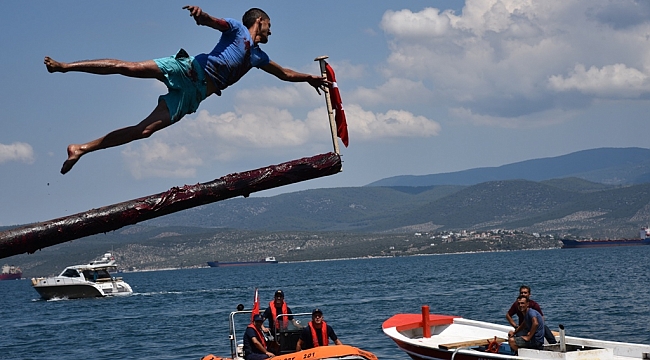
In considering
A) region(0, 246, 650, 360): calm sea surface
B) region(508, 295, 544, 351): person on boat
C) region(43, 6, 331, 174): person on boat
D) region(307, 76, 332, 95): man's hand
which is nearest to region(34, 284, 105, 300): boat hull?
region(0, 246, 650, 360): calm sea surface

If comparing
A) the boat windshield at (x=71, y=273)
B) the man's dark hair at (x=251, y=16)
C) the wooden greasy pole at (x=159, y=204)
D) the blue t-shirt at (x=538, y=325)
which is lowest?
the blue t-shirt at (x=538, y=325)

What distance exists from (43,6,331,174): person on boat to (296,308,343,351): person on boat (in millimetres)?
12195

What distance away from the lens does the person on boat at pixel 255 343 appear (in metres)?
19.3

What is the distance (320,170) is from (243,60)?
1.10 m

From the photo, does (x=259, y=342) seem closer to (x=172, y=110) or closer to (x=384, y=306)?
(x=172, y=110)

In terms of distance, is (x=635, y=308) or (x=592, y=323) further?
(x=635, y=308)

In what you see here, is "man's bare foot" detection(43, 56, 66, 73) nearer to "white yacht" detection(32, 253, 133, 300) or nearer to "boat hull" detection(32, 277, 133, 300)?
"white yacht" detection(32, 253, 133, 300)

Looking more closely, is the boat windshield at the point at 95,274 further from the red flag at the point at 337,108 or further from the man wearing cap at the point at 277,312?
the red flag at the point at 337,108

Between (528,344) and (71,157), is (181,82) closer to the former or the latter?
(71,157)

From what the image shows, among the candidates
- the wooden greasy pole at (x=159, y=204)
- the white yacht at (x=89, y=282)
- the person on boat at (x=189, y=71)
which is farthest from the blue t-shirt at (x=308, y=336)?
the white yacht at (x=89, y=282)

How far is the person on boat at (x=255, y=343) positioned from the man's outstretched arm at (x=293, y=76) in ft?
38.2

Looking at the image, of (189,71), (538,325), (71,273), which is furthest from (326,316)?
(189,71)

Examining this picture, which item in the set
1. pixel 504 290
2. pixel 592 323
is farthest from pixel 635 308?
pixel 504 290

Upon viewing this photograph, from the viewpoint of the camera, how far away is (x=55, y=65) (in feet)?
21.5
